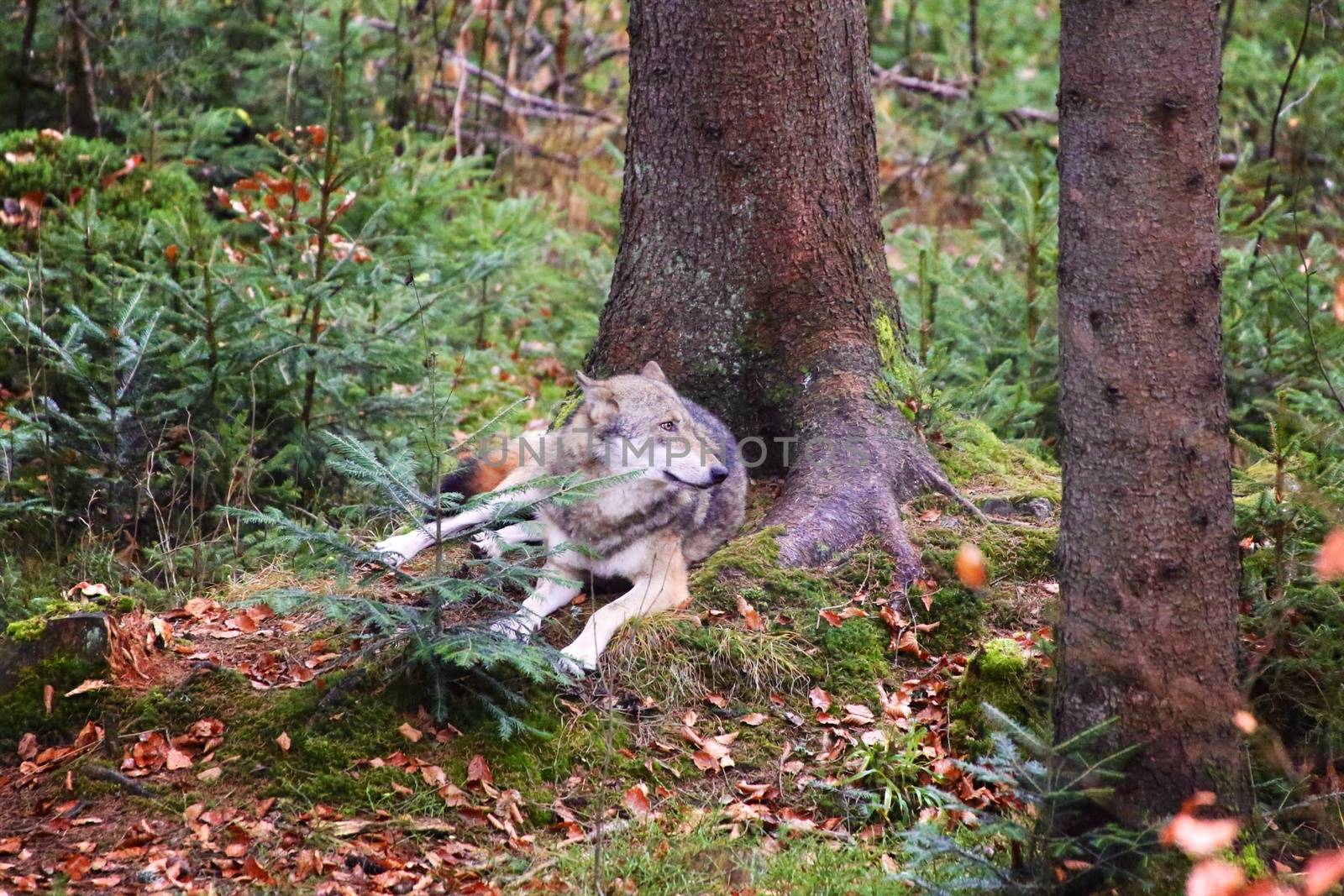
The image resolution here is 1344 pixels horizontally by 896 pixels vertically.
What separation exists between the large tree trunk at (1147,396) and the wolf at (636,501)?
6.95ft

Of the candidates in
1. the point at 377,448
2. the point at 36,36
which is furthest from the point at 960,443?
the point at 36,36

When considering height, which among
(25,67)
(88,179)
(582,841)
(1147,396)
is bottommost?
(582,841)

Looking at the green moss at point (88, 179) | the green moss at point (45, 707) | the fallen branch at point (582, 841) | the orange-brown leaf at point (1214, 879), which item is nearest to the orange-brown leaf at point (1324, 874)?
the orange-brown leaf at point (1214, 879)

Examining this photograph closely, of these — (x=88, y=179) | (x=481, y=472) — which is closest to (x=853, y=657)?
(x=481, y=472)

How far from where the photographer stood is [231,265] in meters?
6.62

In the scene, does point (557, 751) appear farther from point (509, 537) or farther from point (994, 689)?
point (509, 537)

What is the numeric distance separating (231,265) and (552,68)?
8975 mm

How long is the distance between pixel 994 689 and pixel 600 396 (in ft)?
7.48

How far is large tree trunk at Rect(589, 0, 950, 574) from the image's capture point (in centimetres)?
577

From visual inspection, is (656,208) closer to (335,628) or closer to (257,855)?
(335,628)

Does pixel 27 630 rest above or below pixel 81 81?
below

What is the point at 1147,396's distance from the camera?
3.31m

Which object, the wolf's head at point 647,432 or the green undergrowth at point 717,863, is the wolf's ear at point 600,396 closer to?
the wolf's head at point 647,432

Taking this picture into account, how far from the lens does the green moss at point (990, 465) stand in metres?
6.18
